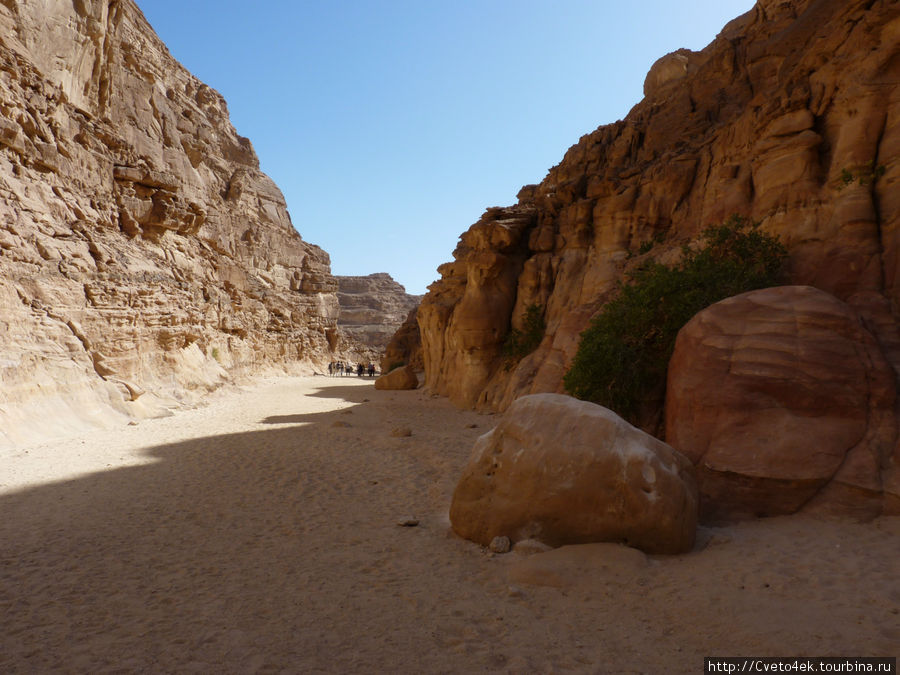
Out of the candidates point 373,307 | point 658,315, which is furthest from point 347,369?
point 658,315

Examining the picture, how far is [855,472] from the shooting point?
5.92 m

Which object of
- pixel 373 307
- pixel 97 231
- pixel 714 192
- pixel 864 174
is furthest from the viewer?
pixel 373 307

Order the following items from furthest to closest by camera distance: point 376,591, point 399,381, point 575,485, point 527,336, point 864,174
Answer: point 399,381 < point 527,336 < point 864,174 < point 575,485 < point 376,591

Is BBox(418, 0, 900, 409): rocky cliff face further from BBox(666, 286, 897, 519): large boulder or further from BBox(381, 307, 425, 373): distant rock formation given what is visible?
BBox(381, 307, 425, 373): distant rock formation

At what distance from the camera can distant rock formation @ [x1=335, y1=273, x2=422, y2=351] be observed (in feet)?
214

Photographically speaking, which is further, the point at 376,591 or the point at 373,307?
the point at 373,307

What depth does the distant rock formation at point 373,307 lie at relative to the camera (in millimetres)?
65312

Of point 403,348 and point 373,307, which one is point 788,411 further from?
point 373,307

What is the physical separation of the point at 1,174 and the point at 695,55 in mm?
26507

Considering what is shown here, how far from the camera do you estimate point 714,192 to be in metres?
13.2

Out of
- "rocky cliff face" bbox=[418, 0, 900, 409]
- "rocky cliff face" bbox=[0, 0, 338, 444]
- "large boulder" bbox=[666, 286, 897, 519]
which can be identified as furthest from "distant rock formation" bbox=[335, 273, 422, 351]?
"large boulder" bbox=[666, 286, 897, 519]

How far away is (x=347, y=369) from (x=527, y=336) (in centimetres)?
3626

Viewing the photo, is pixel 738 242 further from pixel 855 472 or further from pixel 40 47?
pixel 40 47

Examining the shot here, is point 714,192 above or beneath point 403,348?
above
